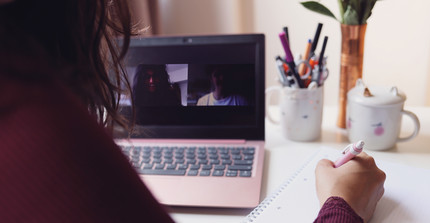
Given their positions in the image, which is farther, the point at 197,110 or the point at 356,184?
the point at 197,110

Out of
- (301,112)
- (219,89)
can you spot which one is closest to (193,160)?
(219,89)

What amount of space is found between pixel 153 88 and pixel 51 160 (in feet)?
1.52

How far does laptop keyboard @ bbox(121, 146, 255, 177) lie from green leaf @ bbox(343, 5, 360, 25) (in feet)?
1.02

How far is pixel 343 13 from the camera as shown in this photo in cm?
78

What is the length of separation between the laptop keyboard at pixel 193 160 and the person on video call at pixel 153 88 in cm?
9

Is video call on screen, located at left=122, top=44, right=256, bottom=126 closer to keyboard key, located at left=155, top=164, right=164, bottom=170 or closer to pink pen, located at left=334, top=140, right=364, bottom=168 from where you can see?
keyboard key, located at left=155, top=164, right=164, bottom=170

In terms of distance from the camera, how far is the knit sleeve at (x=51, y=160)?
0.27 m

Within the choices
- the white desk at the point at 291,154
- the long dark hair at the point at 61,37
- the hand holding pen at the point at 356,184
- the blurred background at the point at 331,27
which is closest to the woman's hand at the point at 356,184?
the hand holding pen at the point at 356,184

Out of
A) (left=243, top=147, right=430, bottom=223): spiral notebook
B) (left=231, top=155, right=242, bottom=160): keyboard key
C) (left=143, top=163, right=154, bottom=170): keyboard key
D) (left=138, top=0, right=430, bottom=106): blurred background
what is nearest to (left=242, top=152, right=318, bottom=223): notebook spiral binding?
(left=243, top=147, right=430, bottom=223): spiral notebook

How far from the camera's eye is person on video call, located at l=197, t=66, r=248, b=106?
2.31 ft

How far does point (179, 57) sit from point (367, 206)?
16.7 inches

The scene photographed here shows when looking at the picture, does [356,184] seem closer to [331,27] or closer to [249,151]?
[249,151]

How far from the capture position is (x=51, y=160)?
0.91ft

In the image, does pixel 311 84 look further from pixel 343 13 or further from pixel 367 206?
pixel 367 206
